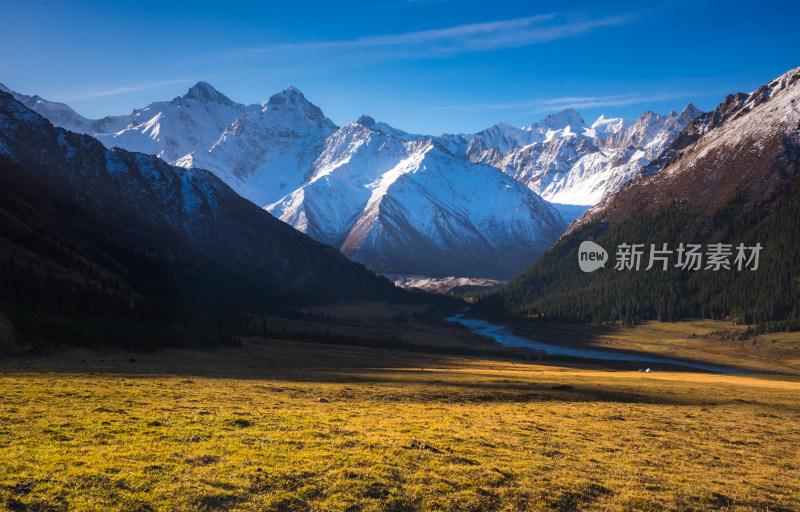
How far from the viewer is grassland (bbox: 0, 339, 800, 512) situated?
686 inches

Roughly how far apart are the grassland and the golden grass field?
0.10m

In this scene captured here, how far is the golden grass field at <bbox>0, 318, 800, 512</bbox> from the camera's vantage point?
17406 mm

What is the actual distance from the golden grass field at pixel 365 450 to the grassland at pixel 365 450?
98 mm

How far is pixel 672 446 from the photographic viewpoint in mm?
29531

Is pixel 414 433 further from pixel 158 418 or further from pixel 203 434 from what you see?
pixel 158 418

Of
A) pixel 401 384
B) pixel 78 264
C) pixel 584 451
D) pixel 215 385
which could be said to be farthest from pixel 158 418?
pixel 78 264

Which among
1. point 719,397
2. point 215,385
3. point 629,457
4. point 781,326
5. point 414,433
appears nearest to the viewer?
point 629,457

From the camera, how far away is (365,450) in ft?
76.0

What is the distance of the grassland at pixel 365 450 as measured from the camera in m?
17.4

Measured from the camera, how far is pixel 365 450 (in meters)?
23.2

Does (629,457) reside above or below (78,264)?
below

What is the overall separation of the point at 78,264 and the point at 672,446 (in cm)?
17103

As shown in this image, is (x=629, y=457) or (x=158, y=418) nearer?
(x=629, y=457)

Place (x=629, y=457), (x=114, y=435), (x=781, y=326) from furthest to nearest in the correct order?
(x=781, y=326), (x=629, y=457), (x=114, y=435)
